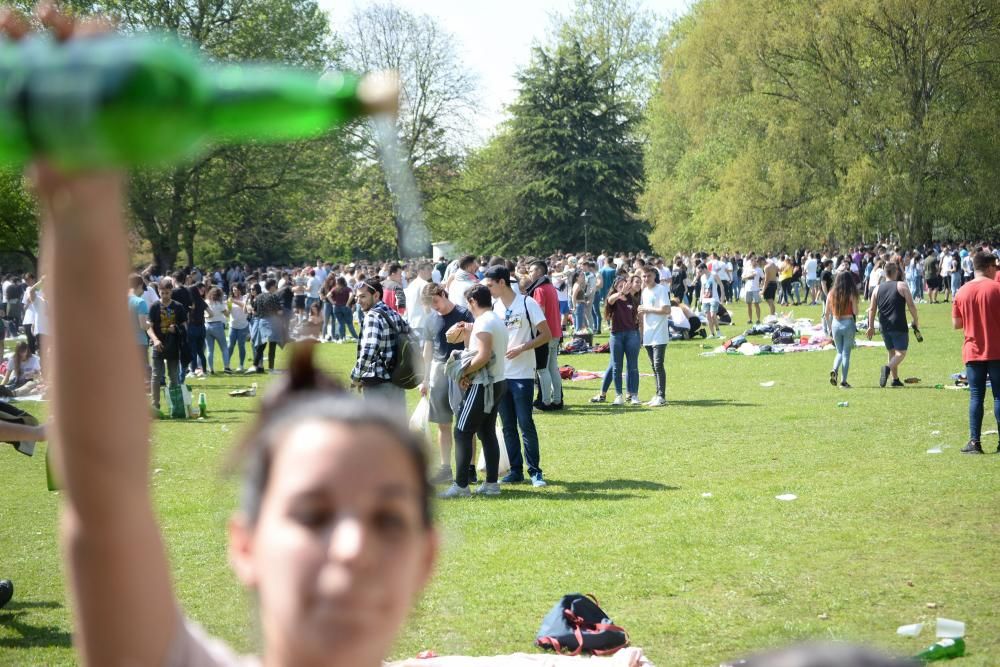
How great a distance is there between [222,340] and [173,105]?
23.2m

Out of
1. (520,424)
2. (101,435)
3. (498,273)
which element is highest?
(498,273)

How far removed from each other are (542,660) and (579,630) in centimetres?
71

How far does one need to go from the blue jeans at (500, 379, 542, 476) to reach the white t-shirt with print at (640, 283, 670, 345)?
5.35 meters

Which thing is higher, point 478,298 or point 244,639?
point 478,298

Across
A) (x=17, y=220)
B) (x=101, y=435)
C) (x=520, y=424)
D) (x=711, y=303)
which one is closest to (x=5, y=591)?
(x=520, y=424)

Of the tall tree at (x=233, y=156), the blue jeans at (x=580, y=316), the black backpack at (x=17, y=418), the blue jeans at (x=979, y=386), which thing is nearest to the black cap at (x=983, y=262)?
the blue jeans at (x=979, y=386)

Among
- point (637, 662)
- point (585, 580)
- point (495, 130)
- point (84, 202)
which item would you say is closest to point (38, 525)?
point (585, 580)

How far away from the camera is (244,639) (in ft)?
22.9

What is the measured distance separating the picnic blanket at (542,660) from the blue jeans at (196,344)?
54.5ft

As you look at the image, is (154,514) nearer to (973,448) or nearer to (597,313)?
(973,448)

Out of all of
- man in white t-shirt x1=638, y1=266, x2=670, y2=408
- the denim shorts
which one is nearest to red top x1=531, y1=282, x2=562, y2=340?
man in white t-shirt x1=638, y1=266, x2=670, y2=408

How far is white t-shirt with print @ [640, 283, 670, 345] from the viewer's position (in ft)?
55.2

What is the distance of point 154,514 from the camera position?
1.26 meters

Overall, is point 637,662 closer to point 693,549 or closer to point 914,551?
point 693,549
